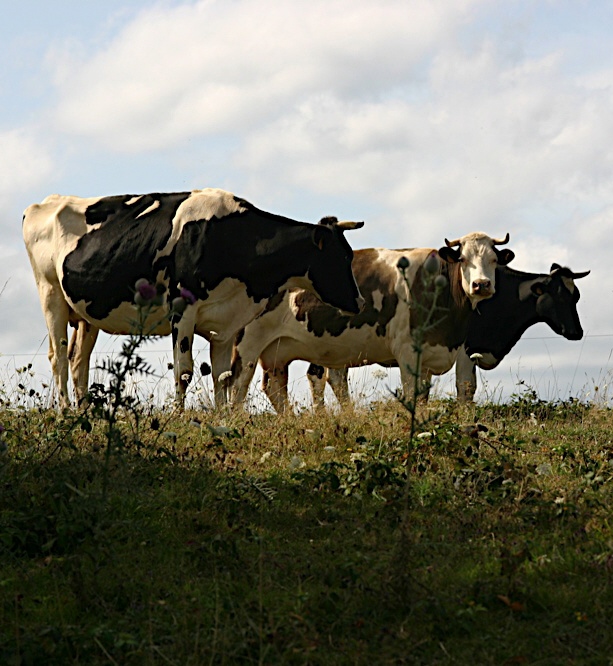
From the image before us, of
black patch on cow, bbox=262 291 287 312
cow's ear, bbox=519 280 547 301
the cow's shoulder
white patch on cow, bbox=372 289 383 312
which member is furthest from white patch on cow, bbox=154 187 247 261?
cow's ear, bbox=519 280 547 301

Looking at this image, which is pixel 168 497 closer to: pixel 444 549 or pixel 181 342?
pixel 444 549

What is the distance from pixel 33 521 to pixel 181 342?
558 cm

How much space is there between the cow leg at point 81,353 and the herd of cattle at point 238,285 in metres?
0.02

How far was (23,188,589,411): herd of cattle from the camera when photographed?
1228cm

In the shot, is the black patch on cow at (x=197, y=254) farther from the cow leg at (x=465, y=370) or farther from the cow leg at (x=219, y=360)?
the cow leg at (x=465, y=370)

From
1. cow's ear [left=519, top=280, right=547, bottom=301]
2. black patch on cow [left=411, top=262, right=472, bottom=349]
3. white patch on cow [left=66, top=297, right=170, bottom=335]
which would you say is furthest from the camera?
cow's ear [left=519, top=280, right=547, bottom=301]

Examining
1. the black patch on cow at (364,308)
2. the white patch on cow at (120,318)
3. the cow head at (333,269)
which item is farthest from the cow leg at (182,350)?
the black patch on cow at (364,308)

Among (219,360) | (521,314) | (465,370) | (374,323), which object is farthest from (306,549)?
(521,314)

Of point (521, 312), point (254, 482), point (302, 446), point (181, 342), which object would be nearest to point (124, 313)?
point (181, 342)

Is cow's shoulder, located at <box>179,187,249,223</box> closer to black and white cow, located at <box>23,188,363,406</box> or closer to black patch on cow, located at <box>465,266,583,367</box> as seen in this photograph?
black and white cow, located at <box>23,188,363,406</box>

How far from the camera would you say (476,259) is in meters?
15.0

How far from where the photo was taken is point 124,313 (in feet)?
41.5

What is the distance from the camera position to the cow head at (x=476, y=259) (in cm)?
1482

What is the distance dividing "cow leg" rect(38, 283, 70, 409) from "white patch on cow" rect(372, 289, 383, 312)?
4.20 meters
